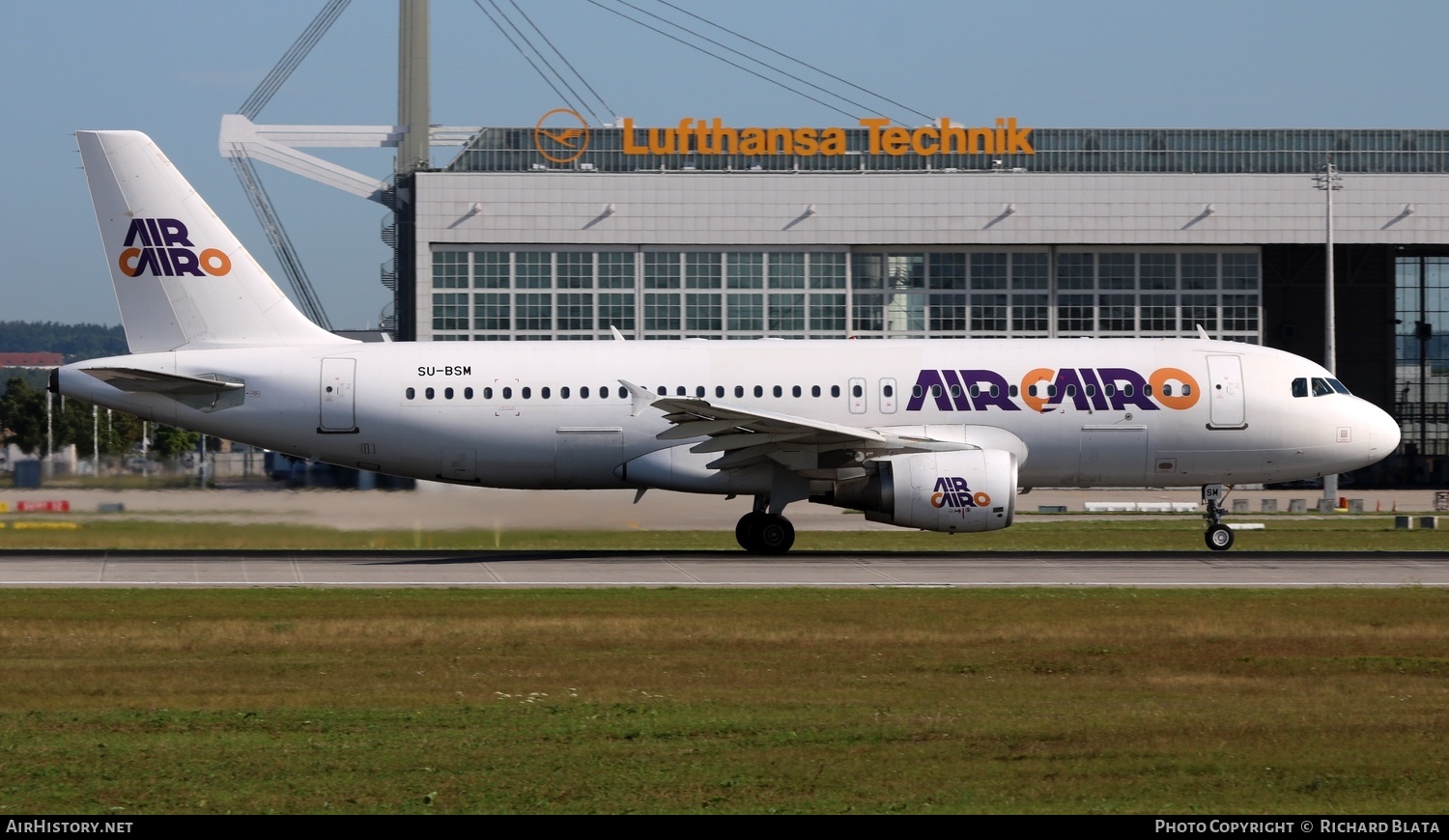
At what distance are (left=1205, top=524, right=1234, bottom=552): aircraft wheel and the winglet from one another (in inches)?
478

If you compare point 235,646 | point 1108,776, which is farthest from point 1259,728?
point 235,646

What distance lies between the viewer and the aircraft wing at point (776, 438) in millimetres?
29422

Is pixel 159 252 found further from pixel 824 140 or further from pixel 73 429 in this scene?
pixel 824 140

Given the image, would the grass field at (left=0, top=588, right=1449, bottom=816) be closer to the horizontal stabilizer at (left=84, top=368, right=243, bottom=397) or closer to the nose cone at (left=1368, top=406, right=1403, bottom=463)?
the horizontal stabilizer at (left=84, top=368, right=243, bottom=397)

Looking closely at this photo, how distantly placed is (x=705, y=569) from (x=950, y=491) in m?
4.86

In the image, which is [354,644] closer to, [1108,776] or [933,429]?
[1108,776]

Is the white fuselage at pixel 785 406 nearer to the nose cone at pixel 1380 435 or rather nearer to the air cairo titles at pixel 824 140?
the nose cone at pixel 1380 435

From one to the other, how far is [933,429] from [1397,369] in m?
71.6

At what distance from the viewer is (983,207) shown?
75.9 metres

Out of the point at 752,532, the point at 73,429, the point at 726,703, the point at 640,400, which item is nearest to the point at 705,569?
the point at 752,532

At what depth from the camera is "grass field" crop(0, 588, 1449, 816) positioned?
10742 millimetres

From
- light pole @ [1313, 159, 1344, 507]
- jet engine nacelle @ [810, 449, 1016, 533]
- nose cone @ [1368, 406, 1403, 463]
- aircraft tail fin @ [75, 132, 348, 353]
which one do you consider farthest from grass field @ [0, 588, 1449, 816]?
light pole @ [1313, 159, 1344, 507]

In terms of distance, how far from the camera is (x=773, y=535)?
105 ft

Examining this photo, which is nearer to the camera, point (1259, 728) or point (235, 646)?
point (1259, 728)
